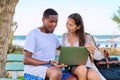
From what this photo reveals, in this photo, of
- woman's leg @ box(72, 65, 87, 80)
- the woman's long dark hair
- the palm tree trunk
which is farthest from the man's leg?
the palm tree trunk

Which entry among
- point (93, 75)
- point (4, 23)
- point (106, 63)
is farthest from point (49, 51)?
point (4, 23)

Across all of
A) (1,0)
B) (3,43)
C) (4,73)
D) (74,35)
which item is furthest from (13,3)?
(74,35)

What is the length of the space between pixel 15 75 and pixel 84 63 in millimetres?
1542

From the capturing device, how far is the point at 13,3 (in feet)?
20.7

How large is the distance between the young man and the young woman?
0.93 ft

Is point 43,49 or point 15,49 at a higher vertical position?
point 43,49

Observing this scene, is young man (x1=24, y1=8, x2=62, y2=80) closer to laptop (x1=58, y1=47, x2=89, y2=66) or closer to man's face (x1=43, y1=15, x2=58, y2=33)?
man's face (x1=43, y1=15, x2=58, y2=33)

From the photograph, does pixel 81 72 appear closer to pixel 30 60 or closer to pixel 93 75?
pixel 93 75

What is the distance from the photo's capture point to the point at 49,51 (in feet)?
14.6

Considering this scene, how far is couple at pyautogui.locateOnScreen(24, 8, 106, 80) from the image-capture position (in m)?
4.26

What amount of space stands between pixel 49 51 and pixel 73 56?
0.99 ft

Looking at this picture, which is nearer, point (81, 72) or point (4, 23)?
point (81, 72)

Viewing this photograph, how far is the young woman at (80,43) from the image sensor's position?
438 centimetres

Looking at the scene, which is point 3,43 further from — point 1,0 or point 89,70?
point 89,70
